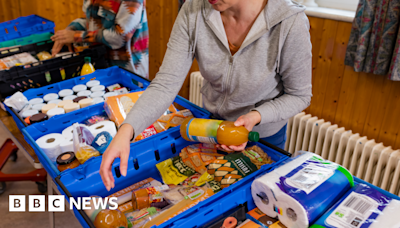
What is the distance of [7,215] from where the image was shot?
92.3 inches

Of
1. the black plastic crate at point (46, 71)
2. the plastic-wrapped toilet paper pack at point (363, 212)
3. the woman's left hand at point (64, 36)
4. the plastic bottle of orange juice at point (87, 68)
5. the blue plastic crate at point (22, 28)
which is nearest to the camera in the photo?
the plastic-wrapped toilet paper pack at point (363, 212)

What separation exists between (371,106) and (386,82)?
20cm

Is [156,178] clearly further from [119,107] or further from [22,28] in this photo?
[22,28]

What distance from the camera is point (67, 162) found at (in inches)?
46.6

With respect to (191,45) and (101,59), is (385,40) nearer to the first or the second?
(191,45)

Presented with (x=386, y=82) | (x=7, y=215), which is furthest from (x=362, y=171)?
(x=7, y=215)

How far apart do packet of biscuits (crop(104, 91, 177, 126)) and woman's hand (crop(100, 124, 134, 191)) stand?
46 centimetres

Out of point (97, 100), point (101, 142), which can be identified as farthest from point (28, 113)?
point (101, 142)

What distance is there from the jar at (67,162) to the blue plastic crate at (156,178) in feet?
0.30

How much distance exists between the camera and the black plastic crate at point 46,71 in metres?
1.74

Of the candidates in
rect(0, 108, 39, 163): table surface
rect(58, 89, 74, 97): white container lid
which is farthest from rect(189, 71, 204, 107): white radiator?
rect(0, 108, 39, 163): table surface

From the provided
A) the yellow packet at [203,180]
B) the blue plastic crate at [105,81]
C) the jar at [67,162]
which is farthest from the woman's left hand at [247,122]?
the blue plastic crate at [105,81]

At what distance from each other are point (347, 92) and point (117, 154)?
1.93 m

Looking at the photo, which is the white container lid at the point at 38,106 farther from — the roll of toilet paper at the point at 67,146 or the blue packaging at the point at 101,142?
the blue packaging at the point at 101,142
